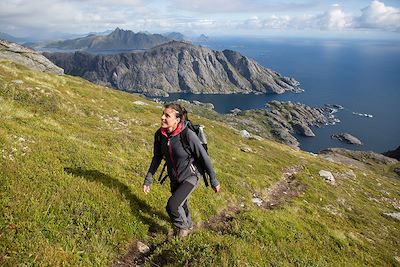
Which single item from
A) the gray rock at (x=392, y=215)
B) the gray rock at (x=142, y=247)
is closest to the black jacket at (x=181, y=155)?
Answer: the gray rock at (x=142, y=247)

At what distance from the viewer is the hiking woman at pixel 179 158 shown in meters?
8.90

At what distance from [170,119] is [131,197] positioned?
14.7 feet

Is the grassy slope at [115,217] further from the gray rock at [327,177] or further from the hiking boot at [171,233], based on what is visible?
the gray rock at [327,177]

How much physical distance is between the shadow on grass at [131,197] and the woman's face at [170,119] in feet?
12.6

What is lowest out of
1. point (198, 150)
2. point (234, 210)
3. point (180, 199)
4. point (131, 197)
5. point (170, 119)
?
point (234, 210)

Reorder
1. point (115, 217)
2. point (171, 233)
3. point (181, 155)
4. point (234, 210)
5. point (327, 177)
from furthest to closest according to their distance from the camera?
point (327, 177) → point (234, 210) → point (171, 233) → point (115, 217) → point (181, 155)

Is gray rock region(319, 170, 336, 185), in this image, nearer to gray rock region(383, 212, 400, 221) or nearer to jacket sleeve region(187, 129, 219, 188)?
gray rock region(383, 212, 400, 221)

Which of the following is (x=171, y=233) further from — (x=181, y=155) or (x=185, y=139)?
(x=185, y=139)

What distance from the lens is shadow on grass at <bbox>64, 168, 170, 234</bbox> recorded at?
11.1 m

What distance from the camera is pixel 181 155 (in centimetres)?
915

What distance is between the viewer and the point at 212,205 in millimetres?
15539

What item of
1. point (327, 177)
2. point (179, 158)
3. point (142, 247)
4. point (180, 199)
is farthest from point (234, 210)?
point (327, 177)

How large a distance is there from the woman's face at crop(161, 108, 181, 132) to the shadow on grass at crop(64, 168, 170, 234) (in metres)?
3.85

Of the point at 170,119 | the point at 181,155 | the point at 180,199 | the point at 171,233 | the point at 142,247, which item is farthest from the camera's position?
the point at 171,233
